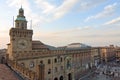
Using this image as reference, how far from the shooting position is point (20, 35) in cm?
4897

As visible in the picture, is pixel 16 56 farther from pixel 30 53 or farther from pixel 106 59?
pixel 106 59

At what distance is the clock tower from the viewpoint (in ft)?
157

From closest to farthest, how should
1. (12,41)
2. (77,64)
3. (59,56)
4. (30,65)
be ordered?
(30,65) < (12,41) < (59,56) < (77,64)

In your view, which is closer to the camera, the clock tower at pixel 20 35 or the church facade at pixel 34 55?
the church facade at pixel 34 55

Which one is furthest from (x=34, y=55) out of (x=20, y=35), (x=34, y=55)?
(x=20, y=35)

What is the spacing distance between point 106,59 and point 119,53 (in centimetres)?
1856

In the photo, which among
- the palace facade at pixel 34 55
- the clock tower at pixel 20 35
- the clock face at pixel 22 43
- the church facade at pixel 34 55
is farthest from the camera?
the clock face at pixel 22 43

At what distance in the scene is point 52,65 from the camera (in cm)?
5212

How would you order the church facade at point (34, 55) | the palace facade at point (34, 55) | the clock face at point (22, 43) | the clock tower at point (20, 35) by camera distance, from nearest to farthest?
the palace facade at point (34, 55)
the church facade at point (34, 55)
the clock tower at point (20, 35)
the clock face at point (22, 43)

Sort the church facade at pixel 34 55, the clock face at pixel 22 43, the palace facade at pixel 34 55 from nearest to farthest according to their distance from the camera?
the palace facade at pixel 34 55
the church facade at pixel 34 55
the clock face at pixel 22 43

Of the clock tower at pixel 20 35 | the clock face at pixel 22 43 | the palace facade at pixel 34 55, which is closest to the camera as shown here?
the palace facade at pixel 34 55

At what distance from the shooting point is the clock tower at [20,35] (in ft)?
157

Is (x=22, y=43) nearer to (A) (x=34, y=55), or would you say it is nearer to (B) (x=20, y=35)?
(B) (x=20, y=35)

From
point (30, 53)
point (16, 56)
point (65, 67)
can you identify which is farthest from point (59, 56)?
point (16, 56)
